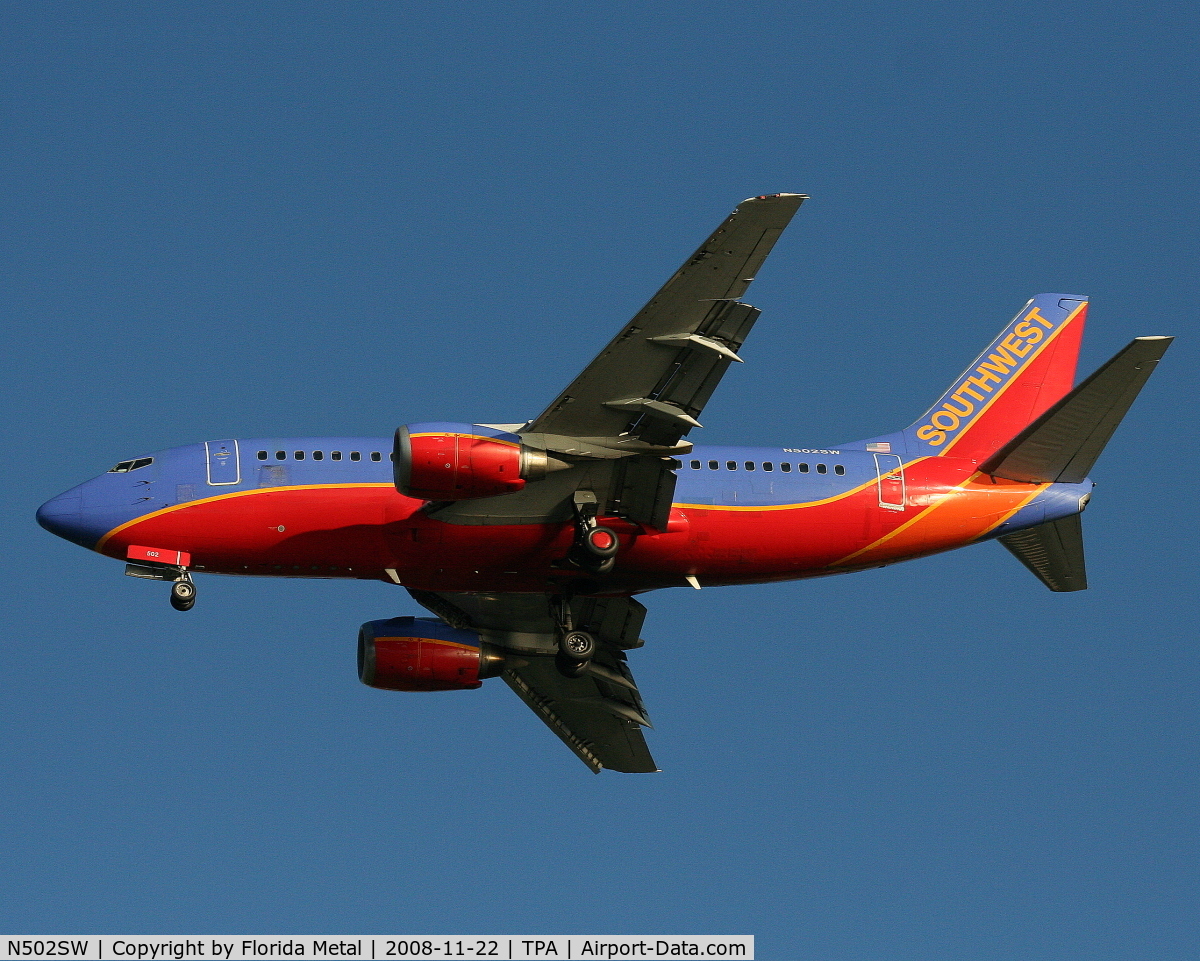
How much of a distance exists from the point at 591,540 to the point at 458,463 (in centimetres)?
451

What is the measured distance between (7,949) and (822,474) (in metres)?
25.1

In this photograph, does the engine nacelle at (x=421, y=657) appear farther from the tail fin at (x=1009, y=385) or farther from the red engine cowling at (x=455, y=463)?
the tail fin at (x=1009, y=385)

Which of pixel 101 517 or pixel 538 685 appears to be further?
pixel 538 685

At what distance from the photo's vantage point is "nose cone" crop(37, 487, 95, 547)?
53406 mm

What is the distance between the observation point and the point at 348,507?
174 ft

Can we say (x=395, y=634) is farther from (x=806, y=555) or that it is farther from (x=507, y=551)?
(x=806, y=555)

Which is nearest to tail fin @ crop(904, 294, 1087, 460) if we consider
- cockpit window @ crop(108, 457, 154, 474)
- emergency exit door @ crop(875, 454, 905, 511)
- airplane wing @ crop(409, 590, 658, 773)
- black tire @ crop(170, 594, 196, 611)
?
emergency exit door @ crop(875, 454, 905, 511)

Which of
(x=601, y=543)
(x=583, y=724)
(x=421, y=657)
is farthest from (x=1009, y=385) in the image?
(x=421, y=657)

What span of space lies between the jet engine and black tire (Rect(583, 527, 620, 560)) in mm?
2411

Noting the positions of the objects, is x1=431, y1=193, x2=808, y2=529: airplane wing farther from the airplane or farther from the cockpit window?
the cockpit window

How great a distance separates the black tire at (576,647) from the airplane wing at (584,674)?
113 inches

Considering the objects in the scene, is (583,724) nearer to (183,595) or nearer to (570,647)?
(570,647)

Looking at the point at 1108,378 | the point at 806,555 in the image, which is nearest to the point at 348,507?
the point at 806,555

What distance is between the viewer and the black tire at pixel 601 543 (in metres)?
52.2
